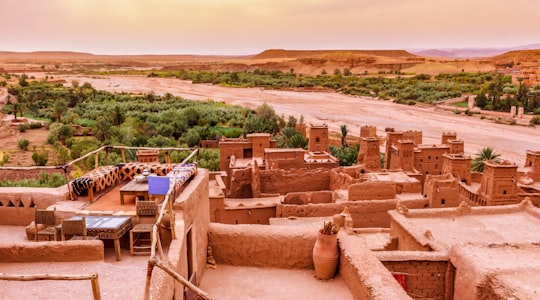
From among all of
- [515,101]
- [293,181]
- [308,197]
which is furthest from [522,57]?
[308,197]

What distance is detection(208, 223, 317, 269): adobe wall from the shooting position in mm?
8320

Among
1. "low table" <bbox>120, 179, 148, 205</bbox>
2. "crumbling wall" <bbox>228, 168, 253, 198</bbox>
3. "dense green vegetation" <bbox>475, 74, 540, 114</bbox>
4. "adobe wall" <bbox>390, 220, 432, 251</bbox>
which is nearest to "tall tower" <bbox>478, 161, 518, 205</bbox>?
"adobe wall" <bbox>390, 220, 432, 251</bbox>

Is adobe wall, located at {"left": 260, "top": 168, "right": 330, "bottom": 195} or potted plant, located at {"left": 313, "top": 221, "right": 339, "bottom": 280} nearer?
potted plant, located at {"left": 313, "top": 221, "right": 339, "bottom": 280}

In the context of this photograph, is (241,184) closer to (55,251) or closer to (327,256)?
(327,256)

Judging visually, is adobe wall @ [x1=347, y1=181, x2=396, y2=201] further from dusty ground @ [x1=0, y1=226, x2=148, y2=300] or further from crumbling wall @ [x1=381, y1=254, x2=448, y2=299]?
→ dusty ground @ [x1=0, y1=226, x2=148, y2=300]

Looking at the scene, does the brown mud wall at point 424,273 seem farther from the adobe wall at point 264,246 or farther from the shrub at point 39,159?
the shrub at point 39,159

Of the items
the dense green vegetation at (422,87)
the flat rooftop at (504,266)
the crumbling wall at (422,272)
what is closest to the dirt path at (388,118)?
the dense green vegetation at (422,87)

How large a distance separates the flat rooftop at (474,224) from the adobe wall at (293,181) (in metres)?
6.91

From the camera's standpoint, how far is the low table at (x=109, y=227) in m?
6.31

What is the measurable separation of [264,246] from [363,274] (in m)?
2.10

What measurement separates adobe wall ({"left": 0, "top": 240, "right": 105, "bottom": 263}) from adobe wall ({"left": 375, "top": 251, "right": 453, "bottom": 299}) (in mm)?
6578

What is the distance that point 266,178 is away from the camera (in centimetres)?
2106

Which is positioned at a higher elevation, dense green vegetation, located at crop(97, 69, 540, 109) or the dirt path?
dense green vegetation, located at crop(97, 69, 540, 109)

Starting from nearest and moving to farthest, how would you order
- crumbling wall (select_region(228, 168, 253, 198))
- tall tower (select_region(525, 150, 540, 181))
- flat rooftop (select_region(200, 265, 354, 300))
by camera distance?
flat rooftop (select_region(200, 265, 354, 300))
crumbling wall (select_region(228, 168, 253, 198))
tall tower (select_region(525, 150, 540, 181))
